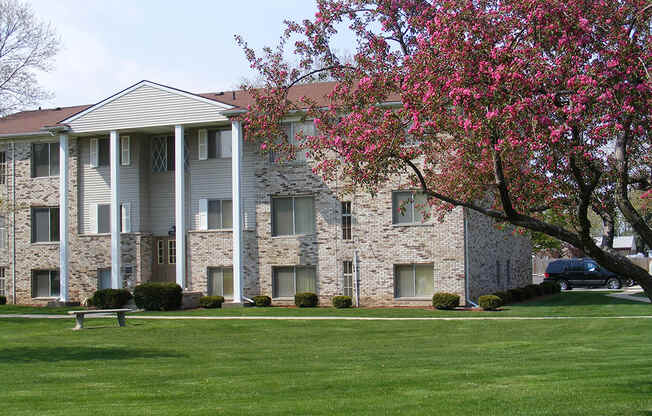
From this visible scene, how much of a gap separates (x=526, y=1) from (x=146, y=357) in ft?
37.8

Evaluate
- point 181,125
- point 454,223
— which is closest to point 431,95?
point 454,223

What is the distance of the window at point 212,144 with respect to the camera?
35375mm

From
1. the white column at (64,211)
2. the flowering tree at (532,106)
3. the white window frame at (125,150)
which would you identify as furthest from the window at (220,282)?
the flowering tree at (532,106)

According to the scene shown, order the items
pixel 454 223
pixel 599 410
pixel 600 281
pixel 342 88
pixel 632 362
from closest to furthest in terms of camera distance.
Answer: pixel 599 410 → pixel 342 88 → pixel 632 362 → pixel 454 223 → pixel 600 281

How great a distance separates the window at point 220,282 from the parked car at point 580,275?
21413mm

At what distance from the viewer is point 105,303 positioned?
1335 inches

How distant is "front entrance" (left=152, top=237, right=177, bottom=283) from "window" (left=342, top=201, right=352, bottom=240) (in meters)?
8.57

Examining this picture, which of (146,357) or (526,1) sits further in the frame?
(146,357)

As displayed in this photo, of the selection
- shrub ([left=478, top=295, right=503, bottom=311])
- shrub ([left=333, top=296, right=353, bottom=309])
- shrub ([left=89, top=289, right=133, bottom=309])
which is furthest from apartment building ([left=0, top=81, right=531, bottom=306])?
shrub ([left=478, top=295, right=503, bottom=311])

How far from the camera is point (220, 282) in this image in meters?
34.9

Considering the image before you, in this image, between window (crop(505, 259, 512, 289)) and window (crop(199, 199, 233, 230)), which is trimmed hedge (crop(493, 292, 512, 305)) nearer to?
window (crop(505, 259, 512, 289))

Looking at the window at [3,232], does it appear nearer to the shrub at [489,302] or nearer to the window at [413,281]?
the window at [413,281]

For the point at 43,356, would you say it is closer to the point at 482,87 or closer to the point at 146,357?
the point at 146,357

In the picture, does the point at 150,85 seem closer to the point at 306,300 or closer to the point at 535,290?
the point at 306,300
